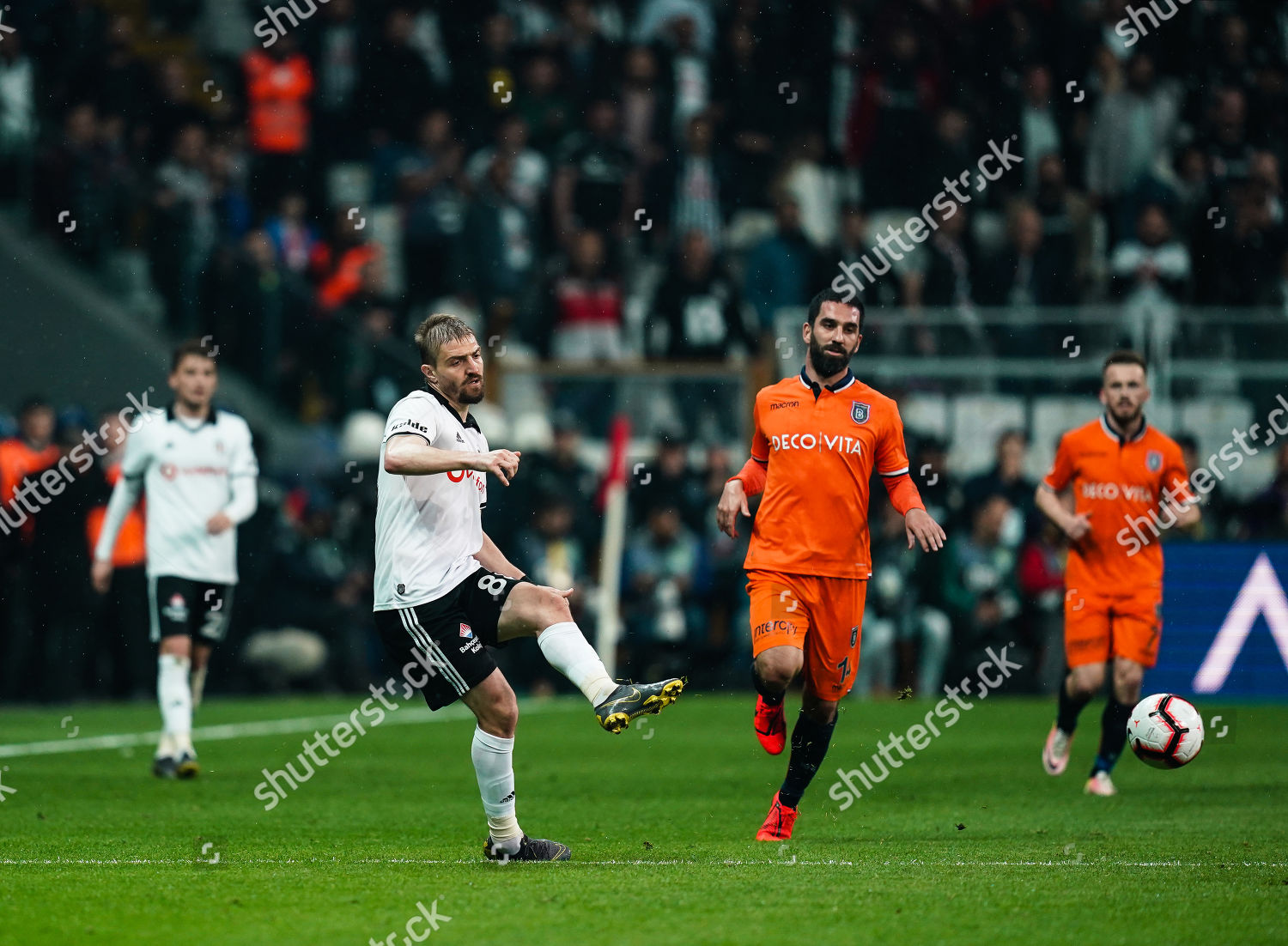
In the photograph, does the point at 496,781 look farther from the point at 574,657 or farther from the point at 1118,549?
the point at 1118,549

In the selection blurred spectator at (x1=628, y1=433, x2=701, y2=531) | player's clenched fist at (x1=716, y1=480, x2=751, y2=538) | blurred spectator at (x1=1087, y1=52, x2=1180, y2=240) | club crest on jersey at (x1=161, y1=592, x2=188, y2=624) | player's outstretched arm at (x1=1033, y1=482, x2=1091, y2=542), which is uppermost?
blurred spectator at (x1=1087, y1=52, x2=1180, y2=240)

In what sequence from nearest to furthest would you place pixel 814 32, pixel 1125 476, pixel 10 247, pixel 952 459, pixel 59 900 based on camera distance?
1. pixel 59 900
2. pixel 1125 476
3. pixel 952 459
4. pixel 10 247
5. pixel 814 32

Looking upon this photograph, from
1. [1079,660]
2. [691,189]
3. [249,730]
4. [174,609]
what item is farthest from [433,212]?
[1079,660]

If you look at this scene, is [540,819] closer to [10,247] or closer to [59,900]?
[59,900]

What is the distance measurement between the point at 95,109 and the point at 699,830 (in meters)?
14.2

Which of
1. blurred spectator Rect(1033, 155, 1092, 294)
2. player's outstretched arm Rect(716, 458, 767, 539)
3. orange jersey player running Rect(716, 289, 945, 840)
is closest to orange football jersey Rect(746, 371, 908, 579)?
orange jersey player running Rect(716, 289, 945, 840)

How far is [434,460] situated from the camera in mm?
7352

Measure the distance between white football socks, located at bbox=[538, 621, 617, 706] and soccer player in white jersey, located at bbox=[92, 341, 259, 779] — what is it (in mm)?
4986

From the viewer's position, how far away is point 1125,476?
11.3m

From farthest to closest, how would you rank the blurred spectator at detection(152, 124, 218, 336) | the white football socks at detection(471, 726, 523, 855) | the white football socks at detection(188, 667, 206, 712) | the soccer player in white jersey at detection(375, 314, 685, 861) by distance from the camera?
1. the blurred spectator at detection(152, 124, 218, 336)
2. the white football socks at detection(188, 667, 206, 712)
3. the white football socks at detection(471, 726, 523, 855)
4. the soccer player in white jersey at detection(375, 314, 685, 861)

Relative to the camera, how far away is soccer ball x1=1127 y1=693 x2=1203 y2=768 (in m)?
9.54

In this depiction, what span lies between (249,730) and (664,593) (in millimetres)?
4812

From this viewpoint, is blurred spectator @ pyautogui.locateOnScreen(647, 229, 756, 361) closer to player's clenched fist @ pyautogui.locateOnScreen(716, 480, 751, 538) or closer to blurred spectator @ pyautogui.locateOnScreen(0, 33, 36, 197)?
blurred spectator @ pyautogui.locateOnScreen(0, 33, 36, 197)

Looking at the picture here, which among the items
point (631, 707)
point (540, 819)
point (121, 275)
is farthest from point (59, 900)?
point (121, 275)
